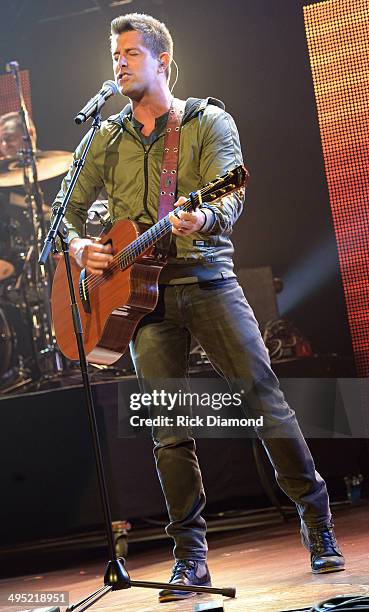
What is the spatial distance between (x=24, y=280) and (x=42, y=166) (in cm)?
83

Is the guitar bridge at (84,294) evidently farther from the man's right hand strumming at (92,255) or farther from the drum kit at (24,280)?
the drum kit at (24,280)

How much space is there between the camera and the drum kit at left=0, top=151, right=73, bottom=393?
650cm

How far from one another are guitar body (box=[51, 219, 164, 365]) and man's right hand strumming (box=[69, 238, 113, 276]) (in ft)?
0.10

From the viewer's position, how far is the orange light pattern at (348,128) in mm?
5477

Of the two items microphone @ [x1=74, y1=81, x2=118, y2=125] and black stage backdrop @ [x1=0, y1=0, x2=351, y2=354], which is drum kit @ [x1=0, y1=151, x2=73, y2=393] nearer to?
black stage backdrop @ [x1=0, y1=0, x2=351, y2=354]

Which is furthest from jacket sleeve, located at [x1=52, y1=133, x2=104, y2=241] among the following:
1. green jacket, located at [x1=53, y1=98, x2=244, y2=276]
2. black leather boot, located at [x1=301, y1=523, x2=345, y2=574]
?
black leather boot, located at [x1=301, y1=523, x2=345, y2=574]

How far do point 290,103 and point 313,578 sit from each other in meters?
3.84

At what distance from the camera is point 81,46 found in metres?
6.91

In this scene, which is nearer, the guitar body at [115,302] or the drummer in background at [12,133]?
the guitar body at [115,302]

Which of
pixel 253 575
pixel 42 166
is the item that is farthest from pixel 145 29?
pixel 42 166

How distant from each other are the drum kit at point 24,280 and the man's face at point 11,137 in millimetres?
177

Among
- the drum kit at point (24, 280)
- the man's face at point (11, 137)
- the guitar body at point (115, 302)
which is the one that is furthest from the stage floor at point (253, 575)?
the man's face at point (11, 137)

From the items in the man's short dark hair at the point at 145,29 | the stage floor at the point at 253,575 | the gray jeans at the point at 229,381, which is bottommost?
the stage floor at the point at 253,575

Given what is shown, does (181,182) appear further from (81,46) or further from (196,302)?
(81,46)
